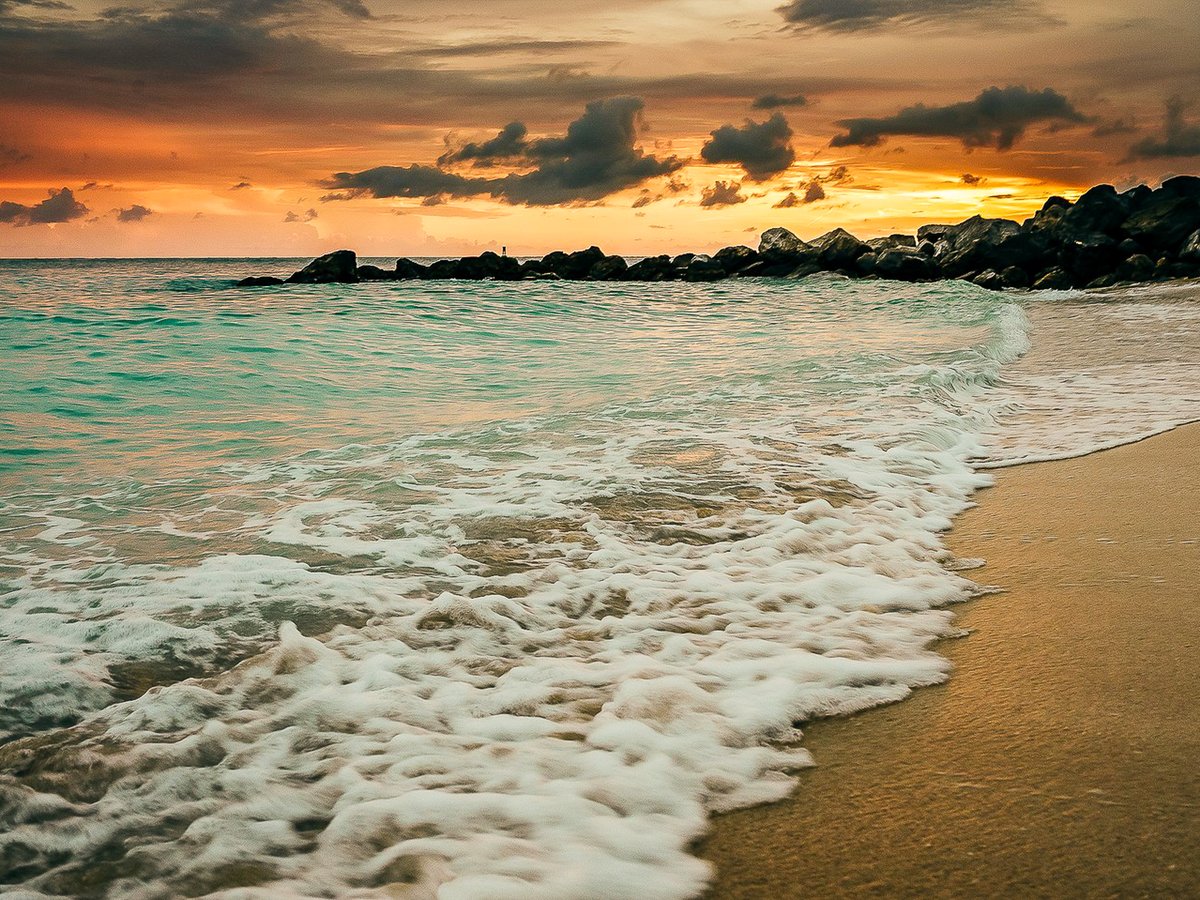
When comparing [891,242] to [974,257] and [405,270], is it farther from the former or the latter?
[405,270]

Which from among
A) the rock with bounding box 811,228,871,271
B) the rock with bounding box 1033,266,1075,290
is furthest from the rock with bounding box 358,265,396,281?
the rock with bounding box 1033,266,1075,290

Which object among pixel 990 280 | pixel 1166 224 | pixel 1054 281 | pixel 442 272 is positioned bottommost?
pixel 1054 281

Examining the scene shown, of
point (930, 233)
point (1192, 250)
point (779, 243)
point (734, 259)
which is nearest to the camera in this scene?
point (1192, 250)

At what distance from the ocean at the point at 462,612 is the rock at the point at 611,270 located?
36363mm

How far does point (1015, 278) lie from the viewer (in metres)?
31.5

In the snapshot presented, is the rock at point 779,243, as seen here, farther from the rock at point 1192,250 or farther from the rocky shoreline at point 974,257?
the rock at point 1192,250

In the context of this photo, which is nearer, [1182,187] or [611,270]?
[1182,187]

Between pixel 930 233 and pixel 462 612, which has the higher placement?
pixel 930 233

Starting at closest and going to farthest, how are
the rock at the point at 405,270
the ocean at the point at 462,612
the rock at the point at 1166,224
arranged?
the ocean at the point at 462,612
the rock at the point at 1166,224
the rock at the point at 405,270

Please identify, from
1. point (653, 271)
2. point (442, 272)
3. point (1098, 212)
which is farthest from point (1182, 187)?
point (442, 272)

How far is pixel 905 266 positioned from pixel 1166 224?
895 cm

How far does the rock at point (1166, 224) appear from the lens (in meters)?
30.8

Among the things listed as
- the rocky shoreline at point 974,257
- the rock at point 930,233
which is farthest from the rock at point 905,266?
the rock at point 930,233

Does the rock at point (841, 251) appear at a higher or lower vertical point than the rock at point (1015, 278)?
higher
